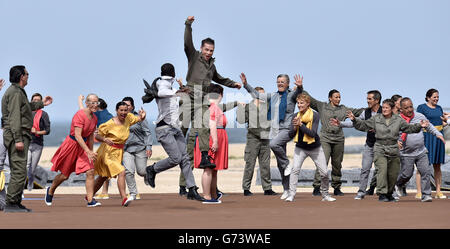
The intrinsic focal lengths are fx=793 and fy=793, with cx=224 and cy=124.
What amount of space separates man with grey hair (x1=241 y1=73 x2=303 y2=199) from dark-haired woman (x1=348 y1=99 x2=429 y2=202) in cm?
142

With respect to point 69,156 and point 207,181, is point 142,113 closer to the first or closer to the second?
point 69,156

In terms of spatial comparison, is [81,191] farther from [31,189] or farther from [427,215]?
[427,215]

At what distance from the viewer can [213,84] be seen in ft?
41.3

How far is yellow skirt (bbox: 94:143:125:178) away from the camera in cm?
1202

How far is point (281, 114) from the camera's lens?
1432cm

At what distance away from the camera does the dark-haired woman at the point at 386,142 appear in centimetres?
1284

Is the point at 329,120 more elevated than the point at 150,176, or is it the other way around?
the point at 329,120

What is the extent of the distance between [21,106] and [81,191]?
6.89m

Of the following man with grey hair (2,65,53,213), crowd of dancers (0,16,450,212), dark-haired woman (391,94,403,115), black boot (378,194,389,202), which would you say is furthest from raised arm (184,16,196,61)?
dark-haired woman (391,94,403,115)

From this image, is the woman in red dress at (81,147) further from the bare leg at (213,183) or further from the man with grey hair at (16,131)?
the bare leg at (213,183)

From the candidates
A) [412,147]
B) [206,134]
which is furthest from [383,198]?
[206,134]

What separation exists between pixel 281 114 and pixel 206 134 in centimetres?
233

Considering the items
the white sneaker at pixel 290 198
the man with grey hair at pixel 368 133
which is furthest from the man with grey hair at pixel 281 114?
the man with grey hair at pixel 368 133

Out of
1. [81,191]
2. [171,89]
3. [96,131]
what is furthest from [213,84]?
[81,191]
